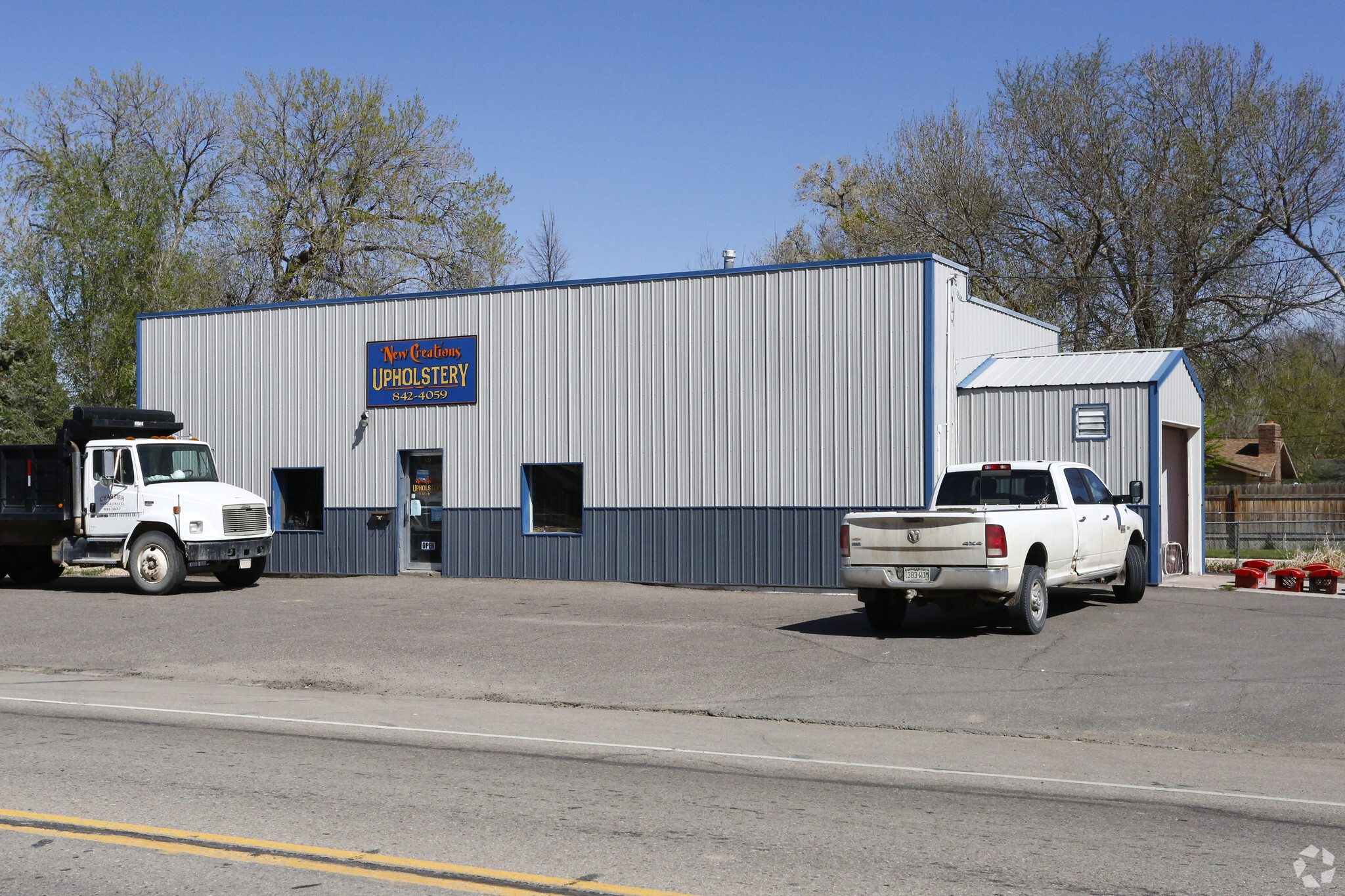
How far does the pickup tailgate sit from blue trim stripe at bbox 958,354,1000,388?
313 inches

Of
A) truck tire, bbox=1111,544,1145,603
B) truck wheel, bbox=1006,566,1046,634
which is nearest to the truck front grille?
truck wheel, bbox=1006,566,1046,634

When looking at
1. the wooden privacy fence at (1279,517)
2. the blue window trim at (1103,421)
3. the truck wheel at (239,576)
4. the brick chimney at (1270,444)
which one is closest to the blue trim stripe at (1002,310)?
the blue window trim at (1103,421)

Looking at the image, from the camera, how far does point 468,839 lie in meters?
6.74

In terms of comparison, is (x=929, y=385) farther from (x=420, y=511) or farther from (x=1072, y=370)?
(x=420, y=511)

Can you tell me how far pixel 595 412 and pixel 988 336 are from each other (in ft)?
24.6

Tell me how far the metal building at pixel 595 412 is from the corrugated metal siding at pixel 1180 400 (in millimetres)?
3320

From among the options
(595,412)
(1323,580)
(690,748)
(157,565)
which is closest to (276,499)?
(157,565)

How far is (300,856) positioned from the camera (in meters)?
6.39

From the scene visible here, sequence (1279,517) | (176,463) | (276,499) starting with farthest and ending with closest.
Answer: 1. (1279,517)
2. (276,499)
3. (176,463)

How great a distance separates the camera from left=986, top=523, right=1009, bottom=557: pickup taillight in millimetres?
14828

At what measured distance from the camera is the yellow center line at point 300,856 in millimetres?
5914

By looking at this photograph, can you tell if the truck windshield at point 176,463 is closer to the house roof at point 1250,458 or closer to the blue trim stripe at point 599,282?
the blue trim stripe at point 599,282

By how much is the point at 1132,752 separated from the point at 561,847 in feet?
16.6

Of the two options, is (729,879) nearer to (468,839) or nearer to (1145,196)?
(468,839)
